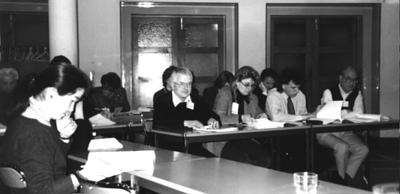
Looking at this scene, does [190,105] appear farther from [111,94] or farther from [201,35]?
[201,35]

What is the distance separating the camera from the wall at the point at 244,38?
7.89 metres

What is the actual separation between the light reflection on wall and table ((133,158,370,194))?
560 cm

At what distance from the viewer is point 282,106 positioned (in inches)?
226

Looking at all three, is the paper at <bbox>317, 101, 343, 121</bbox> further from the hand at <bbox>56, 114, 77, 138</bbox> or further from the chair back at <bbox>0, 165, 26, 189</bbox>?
the chair back at <bbox>0, 165, 26, 189</bbox>

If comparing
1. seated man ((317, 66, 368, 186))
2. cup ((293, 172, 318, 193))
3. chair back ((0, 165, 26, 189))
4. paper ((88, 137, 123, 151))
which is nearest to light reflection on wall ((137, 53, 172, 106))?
seated man ((317, 66, 368, 186))

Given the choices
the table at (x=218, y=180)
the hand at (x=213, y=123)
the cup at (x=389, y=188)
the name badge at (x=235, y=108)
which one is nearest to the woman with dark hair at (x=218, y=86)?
the name badge at (x=235, y=108)

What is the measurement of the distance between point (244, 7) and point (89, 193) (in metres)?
6.58

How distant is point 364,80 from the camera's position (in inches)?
351

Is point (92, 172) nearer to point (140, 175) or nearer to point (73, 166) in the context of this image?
point (140, 175)

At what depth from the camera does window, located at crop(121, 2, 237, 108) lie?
27.0 feet

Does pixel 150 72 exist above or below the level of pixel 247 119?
above

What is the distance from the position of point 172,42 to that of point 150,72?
59 centimetres

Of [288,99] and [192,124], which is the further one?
[288,99]

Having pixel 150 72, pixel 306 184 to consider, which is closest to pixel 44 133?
pixel 306 184
